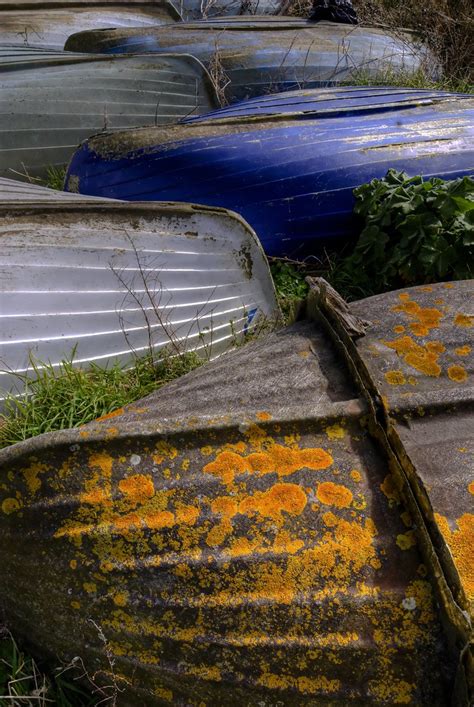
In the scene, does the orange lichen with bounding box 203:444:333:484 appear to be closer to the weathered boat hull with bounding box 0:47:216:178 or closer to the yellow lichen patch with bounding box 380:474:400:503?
the yellow lichen patch with bounding box 380:474:400:503

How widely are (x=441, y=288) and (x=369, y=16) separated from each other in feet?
17.7

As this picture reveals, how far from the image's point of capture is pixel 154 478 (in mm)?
1857

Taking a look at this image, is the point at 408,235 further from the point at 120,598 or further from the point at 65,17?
the point at 65,17

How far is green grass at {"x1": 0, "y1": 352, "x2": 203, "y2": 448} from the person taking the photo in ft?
9.32

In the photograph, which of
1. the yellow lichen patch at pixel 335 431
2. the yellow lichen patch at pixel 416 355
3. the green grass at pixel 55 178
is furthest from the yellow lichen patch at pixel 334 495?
the green grass at pixel 55 178

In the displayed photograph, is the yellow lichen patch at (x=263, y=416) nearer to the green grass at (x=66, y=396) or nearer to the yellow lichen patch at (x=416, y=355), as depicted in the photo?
the yellow lichen patch at (x=416, y=355)

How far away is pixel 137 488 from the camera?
185 centimetres

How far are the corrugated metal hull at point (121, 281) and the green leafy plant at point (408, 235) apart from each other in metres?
0.68

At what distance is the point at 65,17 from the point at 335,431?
657 centimetres

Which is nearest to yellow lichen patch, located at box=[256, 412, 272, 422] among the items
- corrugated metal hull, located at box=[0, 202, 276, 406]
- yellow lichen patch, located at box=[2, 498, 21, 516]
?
yellow lichen patch, located at box=[2, 498, 21, 516]

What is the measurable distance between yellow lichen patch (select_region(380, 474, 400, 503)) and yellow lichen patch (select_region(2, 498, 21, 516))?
0.97 m

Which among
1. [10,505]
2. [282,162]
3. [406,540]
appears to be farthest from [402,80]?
[10,505]

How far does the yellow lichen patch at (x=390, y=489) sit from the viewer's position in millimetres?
1771

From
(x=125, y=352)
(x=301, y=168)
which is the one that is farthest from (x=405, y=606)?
(x=301, y=168)
